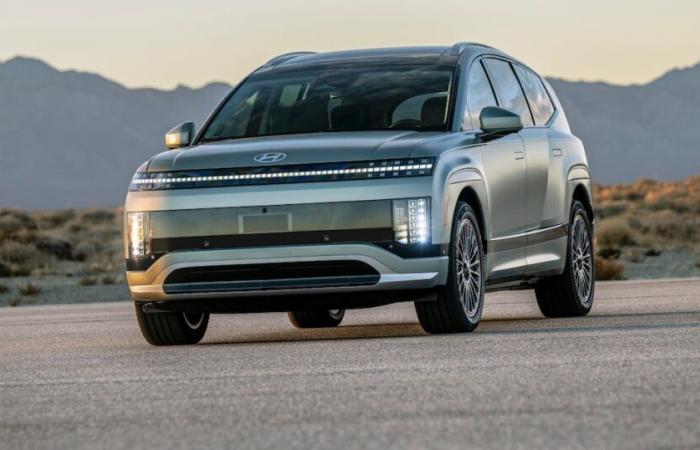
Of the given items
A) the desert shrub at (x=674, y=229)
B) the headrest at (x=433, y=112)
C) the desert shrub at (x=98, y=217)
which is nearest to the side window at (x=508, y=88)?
the headrest at (x=433, y=112)

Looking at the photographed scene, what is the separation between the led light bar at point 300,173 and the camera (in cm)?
1162

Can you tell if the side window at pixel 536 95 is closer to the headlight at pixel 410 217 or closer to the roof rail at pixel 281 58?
the roof rail at pixel 281 58

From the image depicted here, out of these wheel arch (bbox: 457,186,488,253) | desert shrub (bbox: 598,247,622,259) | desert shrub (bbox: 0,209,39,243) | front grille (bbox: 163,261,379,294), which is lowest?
desert shrub (bbox: 0,209,39,243)

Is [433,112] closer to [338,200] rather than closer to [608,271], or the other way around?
[338,200]

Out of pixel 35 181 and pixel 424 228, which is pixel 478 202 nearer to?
pixel 424 228

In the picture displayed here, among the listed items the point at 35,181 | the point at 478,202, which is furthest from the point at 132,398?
the point at 35,181

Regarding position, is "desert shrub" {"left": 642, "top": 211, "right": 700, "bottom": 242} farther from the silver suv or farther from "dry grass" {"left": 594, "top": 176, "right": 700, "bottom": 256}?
the silver suv

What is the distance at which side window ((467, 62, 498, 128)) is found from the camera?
42.9 ft

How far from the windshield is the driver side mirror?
0.28 meters

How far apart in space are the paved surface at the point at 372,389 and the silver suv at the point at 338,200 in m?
0.37

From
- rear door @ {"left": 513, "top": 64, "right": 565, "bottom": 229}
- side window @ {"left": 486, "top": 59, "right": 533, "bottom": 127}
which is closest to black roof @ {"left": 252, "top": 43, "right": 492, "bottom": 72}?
side window @ {"left": 486, "top": 59, "right": 533, "bottom": 127}

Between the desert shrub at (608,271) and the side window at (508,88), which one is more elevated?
the side window at (508,88)

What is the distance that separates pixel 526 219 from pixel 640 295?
5939 millimetres

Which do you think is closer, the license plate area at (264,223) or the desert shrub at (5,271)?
the license plate area at (264,223)
